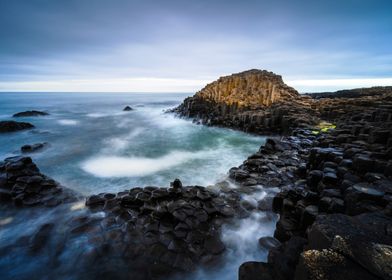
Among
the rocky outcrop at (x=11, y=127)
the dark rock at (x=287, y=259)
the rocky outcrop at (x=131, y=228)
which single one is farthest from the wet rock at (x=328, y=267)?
the rocky outcrop at (x=11, y=127)

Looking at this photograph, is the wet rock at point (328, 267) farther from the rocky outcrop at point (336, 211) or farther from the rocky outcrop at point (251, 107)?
the rocky outcrop at point (251, 107)

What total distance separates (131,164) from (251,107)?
599 inches

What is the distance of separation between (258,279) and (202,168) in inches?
271

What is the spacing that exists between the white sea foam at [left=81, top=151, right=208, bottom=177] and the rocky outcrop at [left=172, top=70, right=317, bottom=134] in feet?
24.6

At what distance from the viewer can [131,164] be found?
1024 centimetres

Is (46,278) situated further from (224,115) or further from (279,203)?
(224,115)

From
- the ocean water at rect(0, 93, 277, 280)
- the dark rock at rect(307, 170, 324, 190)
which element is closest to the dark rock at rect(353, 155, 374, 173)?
the dark rock at rect(307, 170, 324, 190)

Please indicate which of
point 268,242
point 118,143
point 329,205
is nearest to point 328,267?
point 329,205

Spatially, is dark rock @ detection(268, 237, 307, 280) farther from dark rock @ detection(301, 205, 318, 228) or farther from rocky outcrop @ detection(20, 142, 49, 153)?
rocky outcrop @ detection(20, 142, 49, 153)

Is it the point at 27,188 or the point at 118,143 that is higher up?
the point at 27,188

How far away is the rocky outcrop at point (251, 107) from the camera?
16.5m

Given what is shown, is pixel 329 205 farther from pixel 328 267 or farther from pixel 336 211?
pixel 328 267

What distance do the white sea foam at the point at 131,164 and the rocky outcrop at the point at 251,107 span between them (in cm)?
749

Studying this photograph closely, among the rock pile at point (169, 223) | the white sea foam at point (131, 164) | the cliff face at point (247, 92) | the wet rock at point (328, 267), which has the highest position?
the cliff face at point (247, 92)
